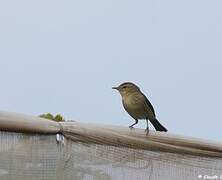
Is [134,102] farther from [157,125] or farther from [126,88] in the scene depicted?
[157,125]

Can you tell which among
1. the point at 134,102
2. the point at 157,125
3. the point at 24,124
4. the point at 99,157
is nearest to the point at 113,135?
the point at 99,157

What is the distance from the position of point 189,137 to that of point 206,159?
0.15 m

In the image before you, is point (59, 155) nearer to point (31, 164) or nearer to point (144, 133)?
point (31, 164)

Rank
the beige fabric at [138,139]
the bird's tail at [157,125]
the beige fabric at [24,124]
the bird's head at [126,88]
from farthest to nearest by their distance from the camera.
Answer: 1. the bird's head at [126,88]
2. the bird's tail at [157,125]
3. the beige fabric at [138,139]
4. the beige fabric at [24,124]

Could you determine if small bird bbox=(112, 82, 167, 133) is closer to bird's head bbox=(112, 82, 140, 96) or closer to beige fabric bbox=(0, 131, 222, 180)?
bird's head bbox=(112, 82, 140, 96)

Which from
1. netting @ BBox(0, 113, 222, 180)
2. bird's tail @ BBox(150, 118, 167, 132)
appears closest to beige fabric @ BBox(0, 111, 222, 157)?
netting @ BBox(0, 113, 222, 180)

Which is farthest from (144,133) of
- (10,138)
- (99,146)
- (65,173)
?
(10,138)

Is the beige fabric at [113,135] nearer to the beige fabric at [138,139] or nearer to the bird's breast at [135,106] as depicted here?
the beige fabric at [138,139]

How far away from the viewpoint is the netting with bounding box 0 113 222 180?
2168mm

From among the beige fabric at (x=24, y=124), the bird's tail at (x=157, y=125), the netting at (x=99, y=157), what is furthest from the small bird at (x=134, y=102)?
the beige fabric at (x=24, y=124)

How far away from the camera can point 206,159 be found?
277cm

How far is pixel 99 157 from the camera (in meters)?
2.41

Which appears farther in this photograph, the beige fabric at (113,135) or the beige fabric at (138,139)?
the beige fabric at (138,139)

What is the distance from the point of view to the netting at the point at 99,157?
2.17m
